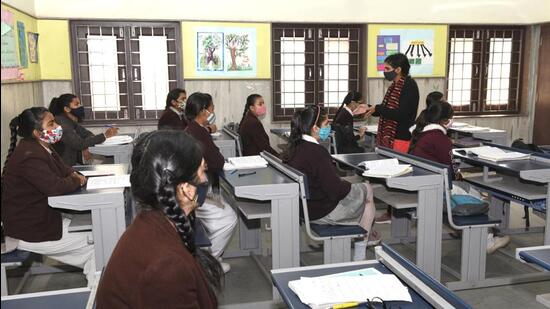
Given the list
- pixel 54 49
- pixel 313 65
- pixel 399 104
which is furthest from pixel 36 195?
pixel 313 65

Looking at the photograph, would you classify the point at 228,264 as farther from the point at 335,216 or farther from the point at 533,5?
the point at 533,5

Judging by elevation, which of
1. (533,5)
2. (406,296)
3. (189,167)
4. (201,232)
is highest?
(533,5)

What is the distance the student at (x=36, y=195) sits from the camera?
106 inches

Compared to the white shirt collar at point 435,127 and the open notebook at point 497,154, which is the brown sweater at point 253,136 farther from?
the open notebook at point 497,154

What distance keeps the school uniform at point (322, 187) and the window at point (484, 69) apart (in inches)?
185

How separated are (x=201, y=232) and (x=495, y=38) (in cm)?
591

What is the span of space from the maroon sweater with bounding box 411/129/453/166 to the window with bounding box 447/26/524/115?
13.1ft

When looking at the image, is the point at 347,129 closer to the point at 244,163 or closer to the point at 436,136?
the point at 436,136

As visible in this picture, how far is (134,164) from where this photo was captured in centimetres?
135

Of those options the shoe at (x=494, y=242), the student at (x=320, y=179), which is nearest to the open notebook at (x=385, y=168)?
the student at (x=320, y=179)

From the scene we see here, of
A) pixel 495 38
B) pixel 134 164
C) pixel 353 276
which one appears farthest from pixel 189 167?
pixel 495 38

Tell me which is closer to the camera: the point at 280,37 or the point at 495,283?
the point at 495,283

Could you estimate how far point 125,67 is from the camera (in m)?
6.30

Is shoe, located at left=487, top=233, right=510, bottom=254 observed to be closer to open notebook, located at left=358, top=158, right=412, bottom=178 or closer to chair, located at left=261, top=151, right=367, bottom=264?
open notebook, located at left=358, top=158, right=412, bottom=178
